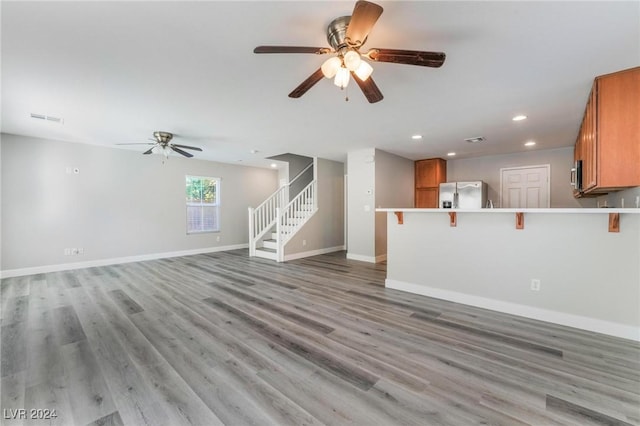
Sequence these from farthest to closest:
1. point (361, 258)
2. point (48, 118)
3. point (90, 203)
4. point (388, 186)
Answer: point (388, 186), point (361, 258), point (90, 203), point (48, 118)

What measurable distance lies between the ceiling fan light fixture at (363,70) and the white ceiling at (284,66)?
321 mm

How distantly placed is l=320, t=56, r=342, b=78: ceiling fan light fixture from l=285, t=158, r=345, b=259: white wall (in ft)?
15.6

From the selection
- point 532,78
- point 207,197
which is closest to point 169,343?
point 532,78

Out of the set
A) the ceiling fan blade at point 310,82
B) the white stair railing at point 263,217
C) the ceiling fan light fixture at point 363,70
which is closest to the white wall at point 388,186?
the white stair railing at point 263,217

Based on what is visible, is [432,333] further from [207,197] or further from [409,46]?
[207,197]

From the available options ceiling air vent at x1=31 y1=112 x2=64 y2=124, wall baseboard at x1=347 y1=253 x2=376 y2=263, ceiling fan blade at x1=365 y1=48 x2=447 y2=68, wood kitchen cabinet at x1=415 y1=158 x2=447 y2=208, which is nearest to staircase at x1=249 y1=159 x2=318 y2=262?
wall baseboard at x1=347 y1=253 x2=376 y2=263

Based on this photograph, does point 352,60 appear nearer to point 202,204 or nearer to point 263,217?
point 263,217

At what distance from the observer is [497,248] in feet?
10.5

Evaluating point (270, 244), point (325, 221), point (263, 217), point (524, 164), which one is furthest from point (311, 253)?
point (524, 164)

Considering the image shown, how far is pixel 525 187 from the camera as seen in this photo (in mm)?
6281

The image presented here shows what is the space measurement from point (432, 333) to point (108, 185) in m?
6.85

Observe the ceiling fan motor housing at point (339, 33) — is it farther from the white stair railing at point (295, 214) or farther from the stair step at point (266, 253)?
the stair step at point (266, 253)

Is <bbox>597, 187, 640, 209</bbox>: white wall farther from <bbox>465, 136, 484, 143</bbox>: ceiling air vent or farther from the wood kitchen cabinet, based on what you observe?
the wood kitchen cabinet

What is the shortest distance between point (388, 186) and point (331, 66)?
4.78 metres
